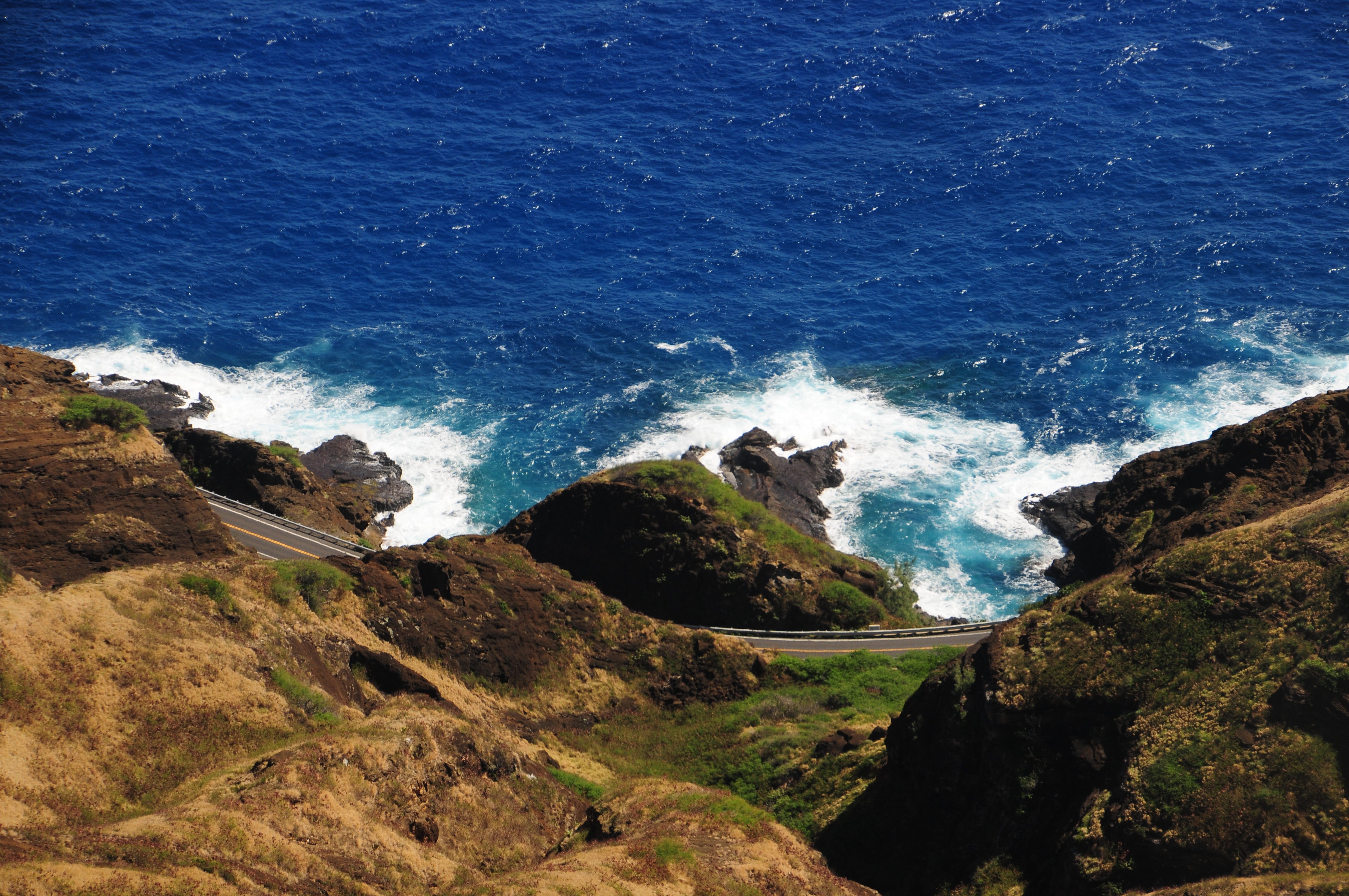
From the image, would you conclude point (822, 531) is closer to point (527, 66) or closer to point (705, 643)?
point (705, 643)

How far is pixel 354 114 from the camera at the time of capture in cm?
10869

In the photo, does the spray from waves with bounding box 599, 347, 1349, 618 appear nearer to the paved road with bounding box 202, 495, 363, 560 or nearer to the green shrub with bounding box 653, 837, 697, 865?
the paved road with bounding box 202, 495, 363, 560

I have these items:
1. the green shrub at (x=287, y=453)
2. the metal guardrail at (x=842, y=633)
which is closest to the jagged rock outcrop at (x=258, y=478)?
the green shrub at (x=287, y=453)

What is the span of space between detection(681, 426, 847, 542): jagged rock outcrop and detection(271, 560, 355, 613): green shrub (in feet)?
110

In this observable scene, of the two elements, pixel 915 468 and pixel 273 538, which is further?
pixel 915 468

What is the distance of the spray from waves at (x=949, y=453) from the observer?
65500 millimetres

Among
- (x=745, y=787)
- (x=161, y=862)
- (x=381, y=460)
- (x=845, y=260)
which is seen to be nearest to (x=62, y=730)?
(x=161, y=862)

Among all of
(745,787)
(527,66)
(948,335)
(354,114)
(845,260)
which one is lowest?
(745,787)

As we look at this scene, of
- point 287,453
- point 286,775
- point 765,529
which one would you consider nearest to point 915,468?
point 765,529

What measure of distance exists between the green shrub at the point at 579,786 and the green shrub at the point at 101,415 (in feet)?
71.8

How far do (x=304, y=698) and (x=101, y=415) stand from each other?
1758 cm

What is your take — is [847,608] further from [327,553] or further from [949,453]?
[949,453]

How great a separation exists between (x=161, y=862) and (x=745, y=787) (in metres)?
21.8

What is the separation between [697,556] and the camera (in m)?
50.8
